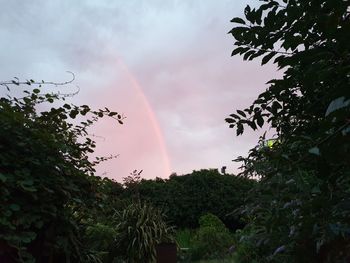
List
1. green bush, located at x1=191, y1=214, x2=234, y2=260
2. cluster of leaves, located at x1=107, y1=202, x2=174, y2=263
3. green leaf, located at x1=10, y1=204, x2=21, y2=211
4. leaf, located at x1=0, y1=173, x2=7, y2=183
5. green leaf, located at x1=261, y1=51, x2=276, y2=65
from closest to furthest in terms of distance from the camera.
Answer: green leaf, located at x1=261, y1=51, x2=276, y2=65 < leaf, located at x1=0, y1=173, x2=7, y2=183 < green leaf, located at x1=10, y1=204, x2=21, y2=211 < cluster of leaves, located at x1=107, y1=202, x2=174, y2=263 < green bush, located at x1=191, y1=214, x2=234, y2=260

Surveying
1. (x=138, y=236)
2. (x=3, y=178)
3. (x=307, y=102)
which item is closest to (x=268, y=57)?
(x=307, y=102)

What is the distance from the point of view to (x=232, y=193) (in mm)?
16562

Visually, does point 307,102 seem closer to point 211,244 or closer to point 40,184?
point 40,184

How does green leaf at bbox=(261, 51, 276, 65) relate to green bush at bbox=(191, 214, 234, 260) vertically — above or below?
below

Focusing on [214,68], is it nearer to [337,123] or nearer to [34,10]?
[34,10]

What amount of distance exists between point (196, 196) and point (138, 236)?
8571mm

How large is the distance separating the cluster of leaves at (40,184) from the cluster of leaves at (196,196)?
12984mm

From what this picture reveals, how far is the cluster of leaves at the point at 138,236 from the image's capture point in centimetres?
781

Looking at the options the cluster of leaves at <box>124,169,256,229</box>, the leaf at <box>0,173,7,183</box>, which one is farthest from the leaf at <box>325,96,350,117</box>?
the cluster of leaves at <box>124,169,256,229</box>

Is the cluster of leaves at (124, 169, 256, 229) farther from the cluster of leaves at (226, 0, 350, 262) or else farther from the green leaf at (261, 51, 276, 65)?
the green leaf at (261, 51, 276, 65)

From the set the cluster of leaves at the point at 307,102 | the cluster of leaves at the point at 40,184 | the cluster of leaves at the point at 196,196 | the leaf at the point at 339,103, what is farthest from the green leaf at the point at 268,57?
the cluster of leaves at the point at 196,196

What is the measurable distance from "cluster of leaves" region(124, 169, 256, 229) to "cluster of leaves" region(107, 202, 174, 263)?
733 centimetres

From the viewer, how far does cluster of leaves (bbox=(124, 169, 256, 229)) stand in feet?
52.8

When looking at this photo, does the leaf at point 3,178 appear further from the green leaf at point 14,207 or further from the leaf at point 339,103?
the leaf at point 339,103
